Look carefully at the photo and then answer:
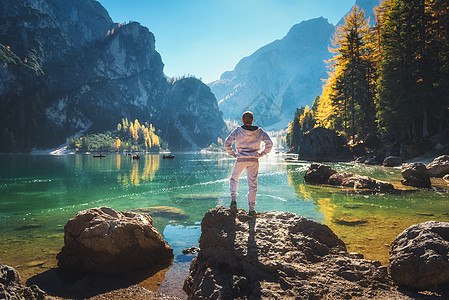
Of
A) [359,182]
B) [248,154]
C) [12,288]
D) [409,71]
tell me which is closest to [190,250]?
[248,154]

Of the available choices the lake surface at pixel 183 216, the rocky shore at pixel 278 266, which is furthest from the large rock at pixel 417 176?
the rocky shore at pixel 278 266

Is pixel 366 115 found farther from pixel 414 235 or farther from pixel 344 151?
pixel 414 235

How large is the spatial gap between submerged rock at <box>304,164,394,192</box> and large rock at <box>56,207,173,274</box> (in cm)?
1533

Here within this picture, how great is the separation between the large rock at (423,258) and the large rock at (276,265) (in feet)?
1.02

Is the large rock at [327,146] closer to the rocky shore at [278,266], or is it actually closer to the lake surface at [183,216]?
the lake surface at [183,216]

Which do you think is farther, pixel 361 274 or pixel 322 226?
pixel 322 226

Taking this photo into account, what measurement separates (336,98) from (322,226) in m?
48.6

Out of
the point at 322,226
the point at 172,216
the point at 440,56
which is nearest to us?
the point at 322,226

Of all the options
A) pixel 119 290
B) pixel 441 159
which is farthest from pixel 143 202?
pixel 441 159

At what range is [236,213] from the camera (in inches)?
241

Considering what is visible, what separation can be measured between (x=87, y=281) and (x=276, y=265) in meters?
4.21

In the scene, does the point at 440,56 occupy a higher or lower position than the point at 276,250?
higher

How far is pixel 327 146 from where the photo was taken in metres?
50.3

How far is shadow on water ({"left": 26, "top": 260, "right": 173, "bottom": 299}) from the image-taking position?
5059mm
